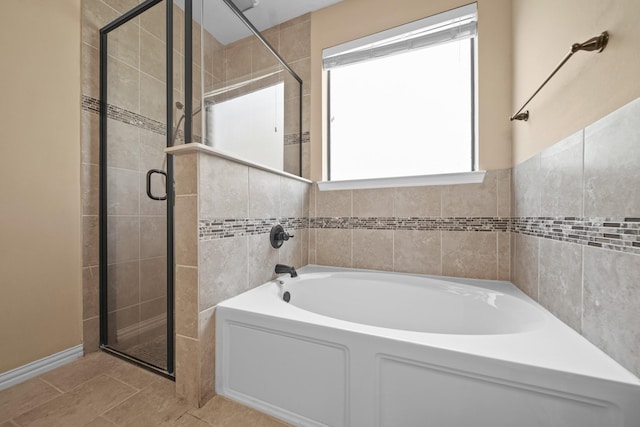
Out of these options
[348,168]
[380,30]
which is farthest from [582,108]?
[380,30]

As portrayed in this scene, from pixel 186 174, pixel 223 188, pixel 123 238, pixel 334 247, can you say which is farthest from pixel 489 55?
pixel 123 238

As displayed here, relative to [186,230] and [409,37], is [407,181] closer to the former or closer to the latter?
[409,37]

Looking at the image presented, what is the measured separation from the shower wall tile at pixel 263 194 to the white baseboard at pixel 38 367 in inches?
51.7

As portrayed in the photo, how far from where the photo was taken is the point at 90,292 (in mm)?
1436

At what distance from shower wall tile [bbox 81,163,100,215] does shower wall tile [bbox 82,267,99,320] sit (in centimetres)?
37

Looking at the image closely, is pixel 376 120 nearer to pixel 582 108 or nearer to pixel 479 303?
pixel 582 108

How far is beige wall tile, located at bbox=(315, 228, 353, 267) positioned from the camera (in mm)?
1804

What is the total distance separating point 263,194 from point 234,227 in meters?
0.30

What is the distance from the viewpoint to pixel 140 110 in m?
1.58

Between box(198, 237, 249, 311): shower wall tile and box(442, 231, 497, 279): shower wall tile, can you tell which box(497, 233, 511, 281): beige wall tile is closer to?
box(442, 231, 497, 279): shower wall tile

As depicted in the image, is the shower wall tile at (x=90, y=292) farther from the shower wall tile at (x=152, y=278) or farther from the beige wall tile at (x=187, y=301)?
the beige wall tile at (x=187, y=301)

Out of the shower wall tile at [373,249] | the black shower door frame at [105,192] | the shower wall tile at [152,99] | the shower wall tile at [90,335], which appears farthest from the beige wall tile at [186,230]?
the shower wall tile at [373,249]

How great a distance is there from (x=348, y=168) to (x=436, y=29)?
43.5 inches

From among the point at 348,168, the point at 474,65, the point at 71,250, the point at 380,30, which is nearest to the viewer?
the point at 71,250
